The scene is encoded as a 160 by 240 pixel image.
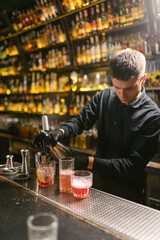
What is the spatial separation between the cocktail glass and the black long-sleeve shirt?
0.37 metres

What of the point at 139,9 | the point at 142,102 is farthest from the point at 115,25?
the point at 142,102

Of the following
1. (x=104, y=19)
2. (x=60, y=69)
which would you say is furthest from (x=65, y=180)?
(x=60, y=69)

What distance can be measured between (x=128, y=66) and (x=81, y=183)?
0.72m

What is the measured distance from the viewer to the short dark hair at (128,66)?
51.8 inches

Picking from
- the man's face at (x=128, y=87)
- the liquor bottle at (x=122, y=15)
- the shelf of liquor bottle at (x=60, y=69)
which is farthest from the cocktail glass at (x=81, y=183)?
the shelf of liquor bottle at (x=60, y=69)

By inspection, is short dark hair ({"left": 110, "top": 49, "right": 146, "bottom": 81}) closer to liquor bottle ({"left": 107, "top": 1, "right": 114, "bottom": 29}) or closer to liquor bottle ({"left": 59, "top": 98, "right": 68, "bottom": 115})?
liquor bottle ({"left": 107, "top": 1, "right": 114, "bottom": 29})

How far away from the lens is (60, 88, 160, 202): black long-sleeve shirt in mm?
1397

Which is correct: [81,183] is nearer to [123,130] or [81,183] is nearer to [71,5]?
[123,130]

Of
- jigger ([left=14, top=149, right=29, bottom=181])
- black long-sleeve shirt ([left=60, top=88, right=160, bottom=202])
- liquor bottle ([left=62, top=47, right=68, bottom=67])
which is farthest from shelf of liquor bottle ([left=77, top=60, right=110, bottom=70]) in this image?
jigger ([left=14, top=149, right=29, bottom=181])

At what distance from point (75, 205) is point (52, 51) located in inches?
117

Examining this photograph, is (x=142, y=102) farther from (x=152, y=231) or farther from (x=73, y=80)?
(x=73, y=80)

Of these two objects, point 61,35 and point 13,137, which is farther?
point 13,137

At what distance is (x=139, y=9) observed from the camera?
254cm

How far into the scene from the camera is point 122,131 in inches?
65.0
